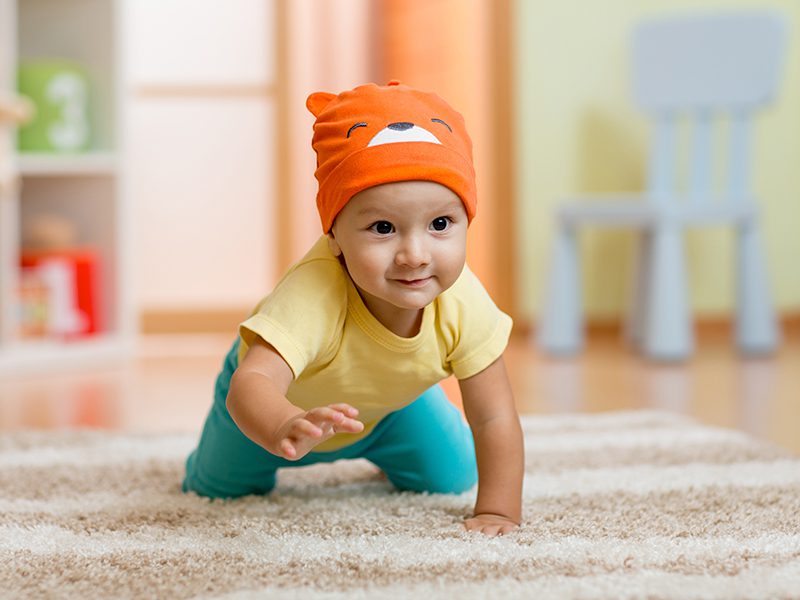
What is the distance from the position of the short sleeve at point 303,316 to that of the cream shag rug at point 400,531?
0.14m

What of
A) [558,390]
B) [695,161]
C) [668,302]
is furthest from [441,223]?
[695,161]

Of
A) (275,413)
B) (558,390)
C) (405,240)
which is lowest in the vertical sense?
(558,390)

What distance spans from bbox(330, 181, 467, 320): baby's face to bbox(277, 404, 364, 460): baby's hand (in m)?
0.13

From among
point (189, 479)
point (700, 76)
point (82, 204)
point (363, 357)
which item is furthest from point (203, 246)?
point (363, 357)

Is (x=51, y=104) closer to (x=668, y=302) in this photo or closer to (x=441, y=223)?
(x=668, y=302)

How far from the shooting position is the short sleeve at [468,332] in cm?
89

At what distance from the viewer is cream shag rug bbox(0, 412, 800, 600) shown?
73cm

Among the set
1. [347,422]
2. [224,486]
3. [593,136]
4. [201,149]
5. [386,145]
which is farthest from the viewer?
[201,149]

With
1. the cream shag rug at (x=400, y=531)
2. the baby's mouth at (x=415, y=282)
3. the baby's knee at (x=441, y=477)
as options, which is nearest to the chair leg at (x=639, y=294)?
the cream shag rug at (x=400, y=531)

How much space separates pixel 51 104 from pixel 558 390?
1.09 meters

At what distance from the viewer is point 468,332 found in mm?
891

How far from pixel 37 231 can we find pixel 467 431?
1370 mm

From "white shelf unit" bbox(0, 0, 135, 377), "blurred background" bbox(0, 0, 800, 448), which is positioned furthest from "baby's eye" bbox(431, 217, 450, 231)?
"white shelf unit" bbox(0, 0, 135, 377)

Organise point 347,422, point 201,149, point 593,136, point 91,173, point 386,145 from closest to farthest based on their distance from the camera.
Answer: point 347,422, point 386,145, point 91,173, point 593,136, point 201,149
